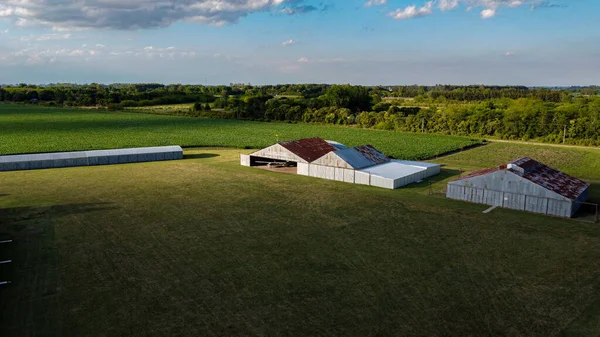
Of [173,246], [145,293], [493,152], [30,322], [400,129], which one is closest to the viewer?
[30,322]

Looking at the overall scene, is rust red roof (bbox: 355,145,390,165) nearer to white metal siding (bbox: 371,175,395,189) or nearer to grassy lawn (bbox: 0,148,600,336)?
white metal siding (bbox: 371,175,395,189)

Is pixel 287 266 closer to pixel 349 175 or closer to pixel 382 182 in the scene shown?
pixel 382 182

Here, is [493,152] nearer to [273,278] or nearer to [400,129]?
[400,129]

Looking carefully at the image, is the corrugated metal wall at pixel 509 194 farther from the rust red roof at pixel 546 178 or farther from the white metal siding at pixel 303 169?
the white metal siding at pixel 303 169

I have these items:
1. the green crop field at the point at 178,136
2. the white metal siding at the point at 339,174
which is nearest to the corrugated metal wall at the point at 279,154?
the white metal siding at the point at 339,174

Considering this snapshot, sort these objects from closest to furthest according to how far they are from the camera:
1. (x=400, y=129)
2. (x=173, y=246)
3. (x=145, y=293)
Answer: (x=145, y=293)
(x=173, y=246)
(x=400, y=129)

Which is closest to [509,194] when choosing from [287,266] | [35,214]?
[287,266]

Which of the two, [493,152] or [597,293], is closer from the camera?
[597,293]

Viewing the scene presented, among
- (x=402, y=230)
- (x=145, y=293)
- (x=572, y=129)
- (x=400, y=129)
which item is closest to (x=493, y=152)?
(x=572, y=129)
